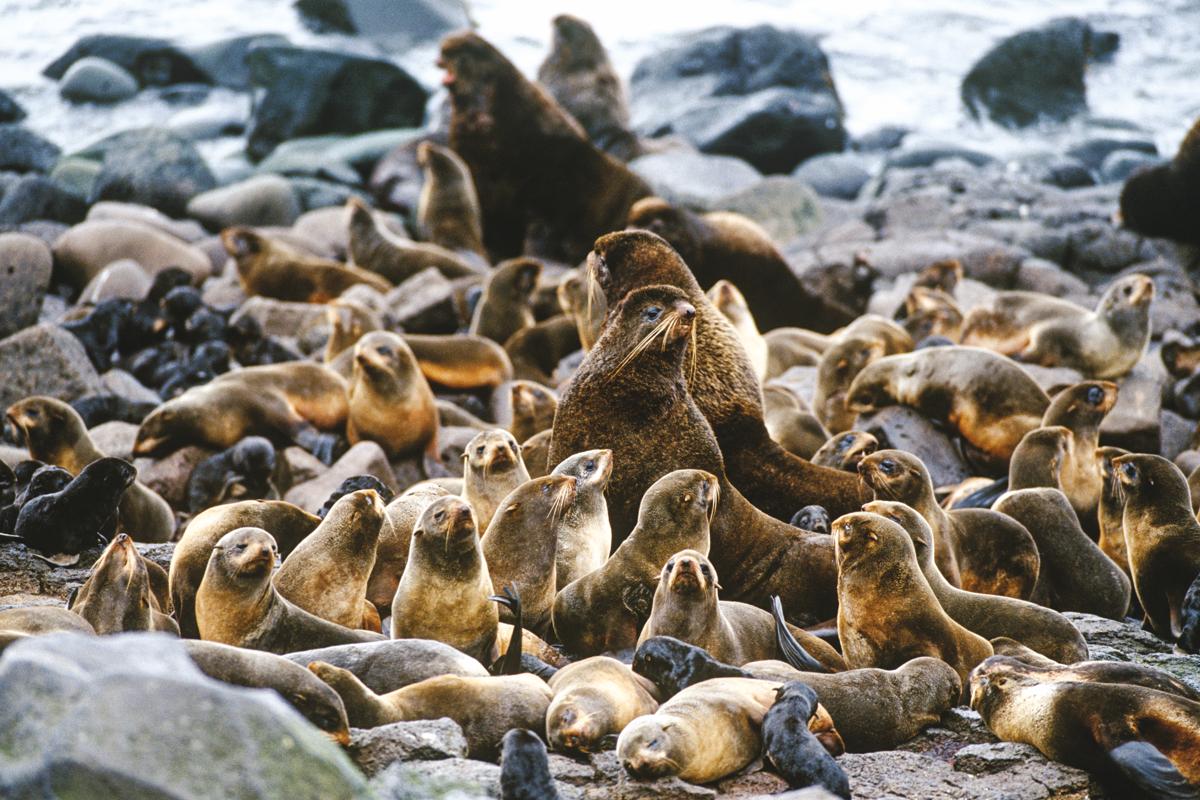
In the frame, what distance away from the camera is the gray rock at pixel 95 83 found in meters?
27.1

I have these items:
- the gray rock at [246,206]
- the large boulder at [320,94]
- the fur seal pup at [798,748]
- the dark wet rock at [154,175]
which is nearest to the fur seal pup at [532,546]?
the fur seal pup at [798,748]

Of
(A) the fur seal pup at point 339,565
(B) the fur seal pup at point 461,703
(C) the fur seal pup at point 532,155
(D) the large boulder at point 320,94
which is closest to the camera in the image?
(B) the fur seal pup at point 461,703

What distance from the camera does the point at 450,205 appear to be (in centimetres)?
1559

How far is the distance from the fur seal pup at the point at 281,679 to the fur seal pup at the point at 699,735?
79cm

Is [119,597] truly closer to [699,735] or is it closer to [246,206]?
[699,735]

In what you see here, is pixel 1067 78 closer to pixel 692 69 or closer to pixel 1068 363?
pixel 692 69

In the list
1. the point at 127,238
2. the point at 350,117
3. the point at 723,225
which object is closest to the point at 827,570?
the point at 723,225

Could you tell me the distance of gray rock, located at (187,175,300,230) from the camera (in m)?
18.2

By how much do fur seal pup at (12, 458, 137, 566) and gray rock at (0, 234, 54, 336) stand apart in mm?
6356

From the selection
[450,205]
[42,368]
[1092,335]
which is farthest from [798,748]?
[450,205]

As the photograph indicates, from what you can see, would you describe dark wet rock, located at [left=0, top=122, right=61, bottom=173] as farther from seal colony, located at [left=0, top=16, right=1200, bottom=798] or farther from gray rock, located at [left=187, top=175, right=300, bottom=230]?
seal colony, located at [left=0, top=16, right=1200, bottom=798]

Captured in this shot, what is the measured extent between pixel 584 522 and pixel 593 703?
6.14ft

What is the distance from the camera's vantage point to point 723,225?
13.1 meters

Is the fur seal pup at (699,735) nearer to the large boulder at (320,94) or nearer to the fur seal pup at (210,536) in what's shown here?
the fur seal pup at (210,536)
